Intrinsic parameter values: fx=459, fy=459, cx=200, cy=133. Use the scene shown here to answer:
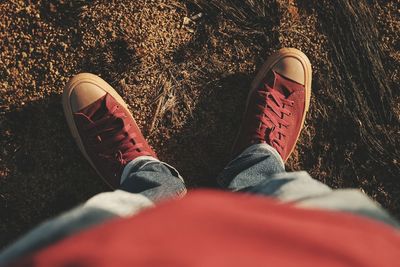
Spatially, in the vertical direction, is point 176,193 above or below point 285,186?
below

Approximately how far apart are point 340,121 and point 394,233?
3.04 ft

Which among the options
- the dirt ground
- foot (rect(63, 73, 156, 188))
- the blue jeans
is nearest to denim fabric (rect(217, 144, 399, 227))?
the blue jeans

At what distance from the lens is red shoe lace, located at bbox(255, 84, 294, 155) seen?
174cm

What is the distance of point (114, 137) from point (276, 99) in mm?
640

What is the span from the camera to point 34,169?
169 centimetres

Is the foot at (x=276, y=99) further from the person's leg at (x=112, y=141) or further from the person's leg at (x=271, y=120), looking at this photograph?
the person's leg at (x=112, y=141)

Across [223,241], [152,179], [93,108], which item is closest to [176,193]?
[152,179]

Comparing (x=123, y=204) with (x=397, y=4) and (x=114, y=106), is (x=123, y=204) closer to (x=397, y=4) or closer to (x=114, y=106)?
(x=114, y=106)

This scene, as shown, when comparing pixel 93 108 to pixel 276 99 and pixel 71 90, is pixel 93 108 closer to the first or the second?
pixel 71 90

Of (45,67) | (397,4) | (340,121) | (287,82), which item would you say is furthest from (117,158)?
(397,4)

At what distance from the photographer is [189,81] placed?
1.72 m

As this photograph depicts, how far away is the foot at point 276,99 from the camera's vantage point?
171 centimetres

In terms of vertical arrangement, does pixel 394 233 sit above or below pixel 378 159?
above

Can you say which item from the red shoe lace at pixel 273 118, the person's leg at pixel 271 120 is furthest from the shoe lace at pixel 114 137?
the red shoe lace at pixel 273 118
